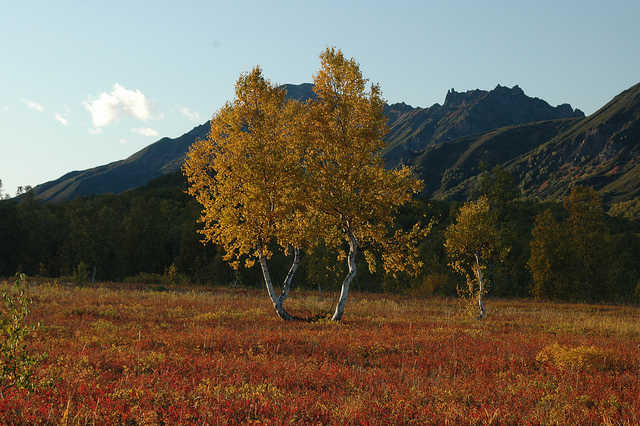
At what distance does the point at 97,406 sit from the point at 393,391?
5944 mm

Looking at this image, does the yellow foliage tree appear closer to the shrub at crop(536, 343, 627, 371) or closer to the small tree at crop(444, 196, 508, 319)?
the small tree at crop(444, 196, 508, 319)

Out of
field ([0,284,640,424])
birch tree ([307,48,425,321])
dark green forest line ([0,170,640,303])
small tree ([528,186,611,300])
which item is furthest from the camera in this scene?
dark green forest line ([0,170,640,303])

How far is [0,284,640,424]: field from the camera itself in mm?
7113

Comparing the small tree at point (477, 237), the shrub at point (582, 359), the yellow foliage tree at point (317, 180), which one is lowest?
the shrub at point (582, 359)

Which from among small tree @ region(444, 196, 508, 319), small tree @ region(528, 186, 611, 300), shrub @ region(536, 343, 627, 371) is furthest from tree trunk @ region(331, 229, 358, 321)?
small tree @ region(528, 186, 611, 300)

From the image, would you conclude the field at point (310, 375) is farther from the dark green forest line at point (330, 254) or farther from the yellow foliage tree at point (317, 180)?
the dark green forest line at point (330, 254)

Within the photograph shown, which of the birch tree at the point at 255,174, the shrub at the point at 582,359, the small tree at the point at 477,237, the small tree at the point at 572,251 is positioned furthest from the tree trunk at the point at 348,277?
the small tree at the point at 572,251

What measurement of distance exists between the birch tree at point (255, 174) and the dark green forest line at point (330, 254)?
17.5m

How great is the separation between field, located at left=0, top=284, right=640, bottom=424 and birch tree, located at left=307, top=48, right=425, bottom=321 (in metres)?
4.69

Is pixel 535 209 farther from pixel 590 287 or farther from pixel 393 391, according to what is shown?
pixel 393 391

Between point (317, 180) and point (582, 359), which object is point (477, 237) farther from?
point (582, 359)

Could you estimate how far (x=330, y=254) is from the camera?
5700 cm

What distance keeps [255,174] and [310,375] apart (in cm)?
1311

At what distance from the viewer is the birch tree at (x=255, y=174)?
20.7 metres
